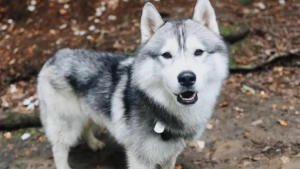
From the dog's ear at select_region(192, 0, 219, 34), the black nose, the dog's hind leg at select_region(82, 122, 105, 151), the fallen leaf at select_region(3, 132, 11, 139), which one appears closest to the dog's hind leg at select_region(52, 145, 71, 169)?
the dog's hind leg at select_region(82, 122, 105, 151)

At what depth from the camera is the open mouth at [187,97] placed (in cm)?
327

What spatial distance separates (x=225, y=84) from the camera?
6.26 m

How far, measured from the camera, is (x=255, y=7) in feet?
24.7

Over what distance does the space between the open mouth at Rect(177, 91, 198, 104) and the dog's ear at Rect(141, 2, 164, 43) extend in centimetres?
72

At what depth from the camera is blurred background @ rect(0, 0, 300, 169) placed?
16.2ft

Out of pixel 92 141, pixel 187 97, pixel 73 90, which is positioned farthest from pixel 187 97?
pixel 92 141

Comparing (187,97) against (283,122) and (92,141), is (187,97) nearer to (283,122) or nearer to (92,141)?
(92,141)

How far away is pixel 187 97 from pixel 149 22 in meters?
0.85

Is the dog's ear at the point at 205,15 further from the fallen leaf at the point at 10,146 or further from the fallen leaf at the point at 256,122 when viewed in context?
the fallen leaf at the point at 10,146

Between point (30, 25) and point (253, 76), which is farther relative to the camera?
point (30, 25)

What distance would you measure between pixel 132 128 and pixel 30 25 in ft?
14.7

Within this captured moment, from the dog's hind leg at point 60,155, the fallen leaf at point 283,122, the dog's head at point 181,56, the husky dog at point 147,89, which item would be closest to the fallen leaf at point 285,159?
the fallen leaf at point 283,122

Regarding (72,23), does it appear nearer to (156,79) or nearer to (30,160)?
(30,160)

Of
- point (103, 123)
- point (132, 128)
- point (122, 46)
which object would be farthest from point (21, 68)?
point (132, 128)
